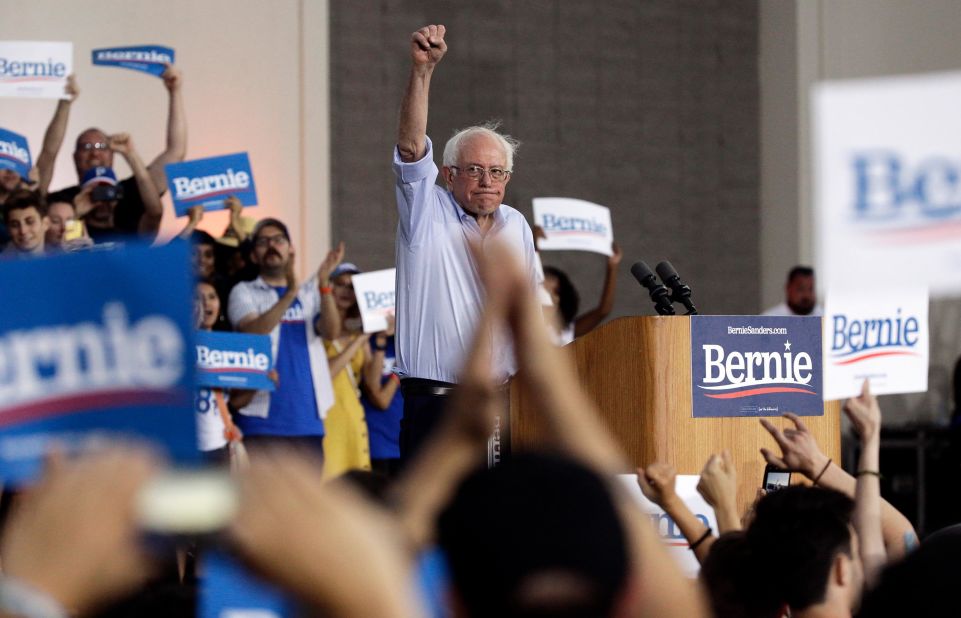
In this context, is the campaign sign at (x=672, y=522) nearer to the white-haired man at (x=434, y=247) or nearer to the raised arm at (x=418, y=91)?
the white-haired man at (x=434, y=247)

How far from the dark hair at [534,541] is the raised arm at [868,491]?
1.40 m

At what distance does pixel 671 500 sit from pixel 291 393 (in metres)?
3.90

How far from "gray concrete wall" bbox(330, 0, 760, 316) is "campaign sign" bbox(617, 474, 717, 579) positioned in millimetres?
5103

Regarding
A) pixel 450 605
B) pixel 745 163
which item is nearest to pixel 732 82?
pixel 745 163

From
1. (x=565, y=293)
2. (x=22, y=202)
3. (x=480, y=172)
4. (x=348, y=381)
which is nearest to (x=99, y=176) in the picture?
(x=22, y=202)

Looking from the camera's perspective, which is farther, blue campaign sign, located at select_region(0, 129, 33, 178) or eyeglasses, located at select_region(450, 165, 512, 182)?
blue campaign sign, located at select_region(0, 129, 33, 178)

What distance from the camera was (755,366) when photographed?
3.25 m

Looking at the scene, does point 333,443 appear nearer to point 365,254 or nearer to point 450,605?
point 365,254

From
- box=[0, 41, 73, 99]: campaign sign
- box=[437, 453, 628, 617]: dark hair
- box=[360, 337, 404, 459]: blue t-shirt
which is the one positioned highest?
box=[0, 41, 73, 99]: campaign sign

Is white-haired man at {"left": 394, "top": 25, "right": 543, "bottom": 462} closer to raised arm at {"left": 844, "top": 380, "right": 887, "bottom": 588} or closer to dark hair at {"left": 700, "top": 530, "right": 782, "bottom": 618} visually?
raised arm at {"left": 844, "top": 380, "right": 887, "bottom": 588}

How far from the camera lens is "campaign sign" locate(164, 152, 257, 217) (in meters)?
5.69

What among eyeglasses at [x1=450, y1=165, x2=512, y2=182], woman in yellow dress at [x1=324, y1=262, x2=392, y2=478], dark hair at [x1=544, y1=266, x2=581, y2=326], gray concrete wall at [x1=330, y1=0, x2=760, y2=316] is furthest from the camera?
gray concrete wall at [x1=330, y1=0, x2=760, y2=316]

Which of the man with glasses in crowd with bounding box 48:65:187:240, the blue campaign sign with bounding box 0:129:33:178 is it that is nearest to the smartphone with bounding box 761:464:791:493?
the man with glasses in crowd with bounding box 48:65:187:240

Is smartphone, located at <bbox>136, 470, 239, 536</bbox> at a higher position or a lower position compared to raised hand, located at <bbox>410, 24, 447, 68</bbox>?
lower
